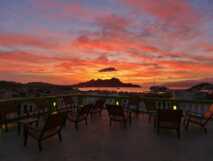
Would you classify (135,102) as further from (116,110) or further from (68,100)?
(68,100)

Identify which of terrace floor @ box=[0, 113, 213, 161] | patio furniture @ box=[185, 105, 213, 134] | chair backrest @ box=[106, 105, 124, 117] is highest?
chair backrest @ box=[106, 105, 124, 117]

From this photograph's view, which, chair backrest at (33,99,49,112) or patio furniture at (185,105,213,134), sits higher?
chair backrest at (33,99,49,112)

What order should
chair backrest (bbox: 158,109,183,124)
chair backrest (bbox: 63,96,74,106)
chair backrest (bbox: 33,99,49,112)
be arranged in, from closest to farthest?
chair backrest (bbox: 158,109,183,124), chair backrest (bbox: 33,99,49,112), chair backrest (bbox: 63,96,74,106)

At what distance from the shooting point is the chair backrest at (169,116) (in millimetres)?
4423

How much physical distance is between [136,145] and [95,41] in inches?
234

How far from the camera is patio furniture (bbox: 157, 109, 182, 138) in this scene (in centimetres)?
443

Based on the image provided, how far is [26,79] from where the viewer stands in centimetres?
1487

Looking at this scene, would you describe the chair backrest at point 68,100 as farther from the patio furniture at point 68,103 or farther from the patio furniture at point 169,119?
the patio furniture at point 169,119

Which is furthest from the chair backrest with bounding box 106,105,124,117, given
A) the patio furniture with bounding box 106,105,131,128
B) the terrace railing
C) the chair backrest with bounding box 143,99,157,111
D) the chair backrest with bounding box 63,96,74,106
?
the chair backrest with bounding box 63,96,74,106

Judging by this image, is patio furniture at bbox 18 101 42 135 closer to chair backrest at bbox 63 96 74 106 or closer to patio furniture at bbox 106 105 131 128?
chair backrest at bbox 63 96 74 106

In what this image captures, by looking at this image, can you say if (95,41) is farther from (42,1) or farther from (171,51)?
(171,51)

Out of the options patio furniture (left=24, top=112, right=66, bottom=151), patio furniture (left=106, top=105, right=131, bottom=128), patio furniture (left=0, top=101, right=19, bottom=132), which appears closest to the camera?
patio furniture (left=24, top=112, right=66, bottom=151)

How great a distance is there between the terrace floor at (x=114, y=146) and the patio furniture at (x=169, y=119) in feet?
0.80

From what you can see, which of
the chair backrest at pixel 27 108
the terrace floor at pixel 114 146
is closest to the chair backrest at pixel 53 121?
the terrace floor at pixel 114 146
